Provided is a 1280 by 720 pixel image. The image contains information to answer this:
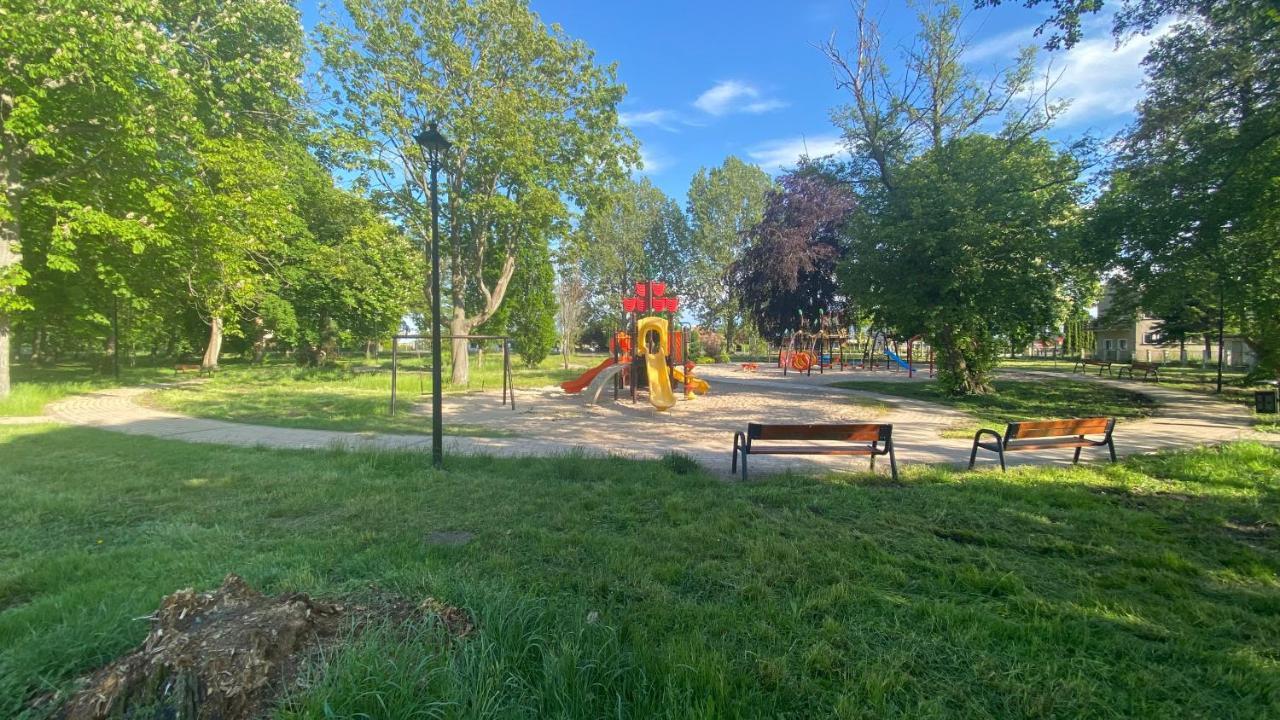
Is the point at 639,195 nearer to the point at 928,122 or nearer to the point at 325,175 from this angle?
the point at 325,175

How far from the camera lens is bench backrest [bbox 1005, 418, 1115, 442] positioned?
23.7 feet

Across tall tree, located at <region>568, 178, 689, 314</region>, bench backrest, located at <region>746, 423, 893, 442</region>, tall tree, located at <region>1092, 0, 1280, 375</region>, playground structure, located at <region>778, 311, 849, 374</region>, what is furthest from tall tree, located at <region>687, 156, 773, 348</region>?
bench backrest, located at <region>746, 423, 893, 442</region>

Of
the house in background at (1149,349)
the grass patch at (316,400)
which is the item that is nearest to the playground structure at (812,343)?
the grass patch at (316,400)

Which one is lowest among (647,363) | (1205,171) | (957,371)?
(957,371)

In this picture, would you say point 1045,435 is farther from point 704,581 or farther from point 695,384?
point 695,384

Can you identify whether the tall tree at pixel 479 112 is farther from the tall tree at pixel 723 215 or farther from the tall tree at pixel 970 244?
the tall tree at pixel 723 215

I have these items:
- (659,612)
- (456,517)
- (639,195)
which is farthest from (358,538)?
(639,195)

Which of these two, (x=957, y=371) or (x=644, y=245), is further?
(x=644, y=245)

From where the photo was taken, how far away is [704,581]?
12.0ft

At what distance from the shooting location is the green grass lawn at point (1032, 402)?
41.0 feet

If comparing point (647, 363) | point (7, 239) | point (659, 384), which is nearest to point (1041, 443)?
point (659, 384)

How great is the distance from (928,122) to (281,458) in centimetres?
2080

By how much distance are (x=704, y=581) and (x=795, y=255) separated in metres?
29.5

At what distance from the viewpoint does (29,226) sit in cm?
1542
